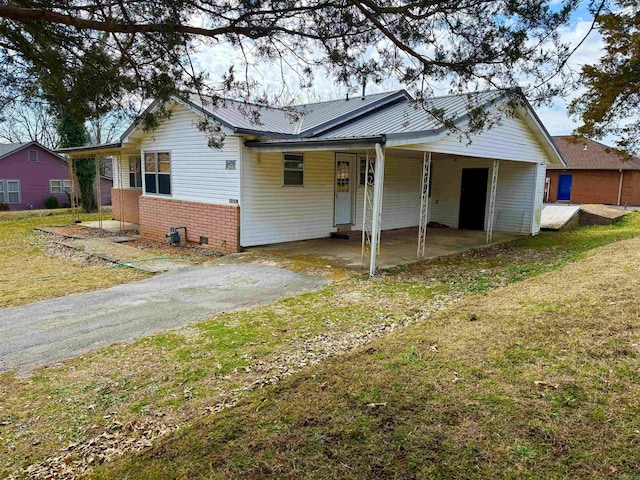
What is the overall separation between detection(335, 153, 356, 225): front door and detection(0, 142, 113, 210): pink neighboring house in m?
24.7

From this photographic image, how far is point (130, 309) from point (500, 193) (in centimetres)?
1302

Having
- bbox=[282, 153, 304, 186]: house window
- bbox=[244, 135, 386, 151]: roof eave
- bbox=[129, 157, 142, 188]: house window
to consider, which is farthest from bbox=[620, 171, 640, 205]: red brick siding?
Answer: bbox=[129, 157, 142, 188]: house window

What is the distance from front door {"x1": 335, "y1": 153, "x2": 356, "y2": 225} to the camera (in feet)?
42.3

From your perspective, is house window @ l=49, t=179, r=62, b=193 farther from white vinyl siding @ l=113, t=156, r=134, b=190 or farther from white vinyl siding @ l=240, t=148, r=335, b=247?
white vinyl siding @ l=240, t=148, r=335, b=247

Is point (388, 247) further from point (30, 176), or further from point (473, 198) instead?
point (30, 176)

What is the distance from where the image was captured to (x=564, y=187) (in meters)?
32.3

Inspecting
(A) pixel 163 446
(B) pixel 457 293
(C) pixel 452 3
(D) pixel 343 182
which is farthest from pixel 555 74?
(D) pixel 343 182

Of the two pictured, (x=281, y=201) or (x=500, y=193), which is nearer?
(x=281, y=201)

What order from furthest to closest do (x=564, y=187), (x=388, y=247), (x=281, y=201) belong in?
(x=564, y=187)
(x=388, y=247)
(x=281, y=201)

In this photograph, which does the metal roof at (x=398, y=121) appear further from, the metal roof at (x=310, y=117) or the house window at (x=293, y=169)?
the house window at (x=293, y=169)

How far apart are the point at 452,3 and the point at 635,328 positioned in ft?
12.4

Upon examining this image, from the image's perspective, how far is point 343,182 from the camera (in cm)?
1307

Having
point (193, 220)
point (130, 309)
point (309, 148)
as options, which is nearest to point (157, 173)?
point (193, 220)

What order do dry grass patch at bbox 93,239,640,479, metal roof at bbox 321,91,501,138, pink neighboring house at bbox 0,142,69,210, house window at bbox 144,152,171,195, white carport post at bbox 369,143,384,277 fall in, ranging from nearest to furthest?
dry grass patch at bbox 93,239,640,479 < white carport post at bbox 369,143,384,277 < metal roof at bbox 321,91,501,138 < house window at bbox 144,152,171,195 < pink neighboring house at bbox 0,142,69,210
